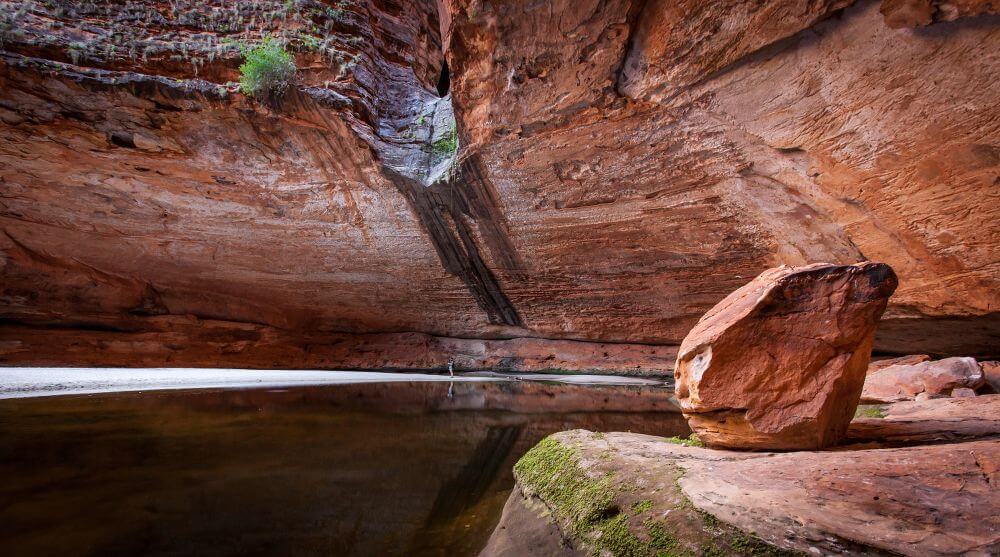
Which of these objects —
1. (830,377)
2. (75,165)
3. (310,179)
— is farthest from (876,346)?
(75,165)

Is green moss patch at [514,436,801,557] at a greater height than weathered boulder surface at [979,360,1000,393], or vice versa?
green moss patch at [514,436,801,557]

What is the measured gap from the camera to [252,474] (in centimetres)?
347

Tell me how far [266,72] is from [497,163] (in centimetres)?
398

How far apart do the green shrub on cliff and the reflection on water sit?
4959 millimetres

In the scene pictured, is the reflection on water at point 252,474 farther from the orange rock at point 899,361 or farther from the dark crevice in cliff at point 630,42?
the orange rock at point 899,361

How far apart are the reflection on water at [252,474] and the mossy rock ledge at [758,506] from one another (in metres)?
0.66

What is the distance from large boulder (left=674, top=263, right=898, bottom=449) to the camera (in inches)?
109

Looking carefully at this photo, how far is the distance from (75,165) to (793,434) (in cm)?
1138

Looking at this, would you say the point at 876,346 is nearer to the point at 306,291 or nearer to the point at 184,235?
the point at 306,291

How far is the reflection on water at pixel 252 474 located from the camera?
2531mm

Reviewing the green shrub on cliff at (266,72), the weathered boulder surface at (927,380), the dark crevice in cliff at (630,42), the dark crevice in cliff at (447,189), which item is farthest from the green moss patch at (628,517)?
the green shrub on cliff at (266,72)

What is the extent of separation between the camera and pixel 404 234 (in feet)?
32.0

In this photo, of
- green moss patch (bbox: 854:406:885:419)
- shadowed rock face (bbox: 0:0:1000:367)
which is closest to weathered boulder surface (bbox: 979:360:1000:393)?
shadowed rock face (bbox: 0:0:1000:367)

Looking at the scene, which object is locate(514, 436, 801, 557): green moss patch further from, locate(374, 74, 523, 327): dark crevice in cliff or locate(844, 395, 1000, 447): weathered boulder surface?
locate(374, 74, 523, 327): dark crevice in cliff
